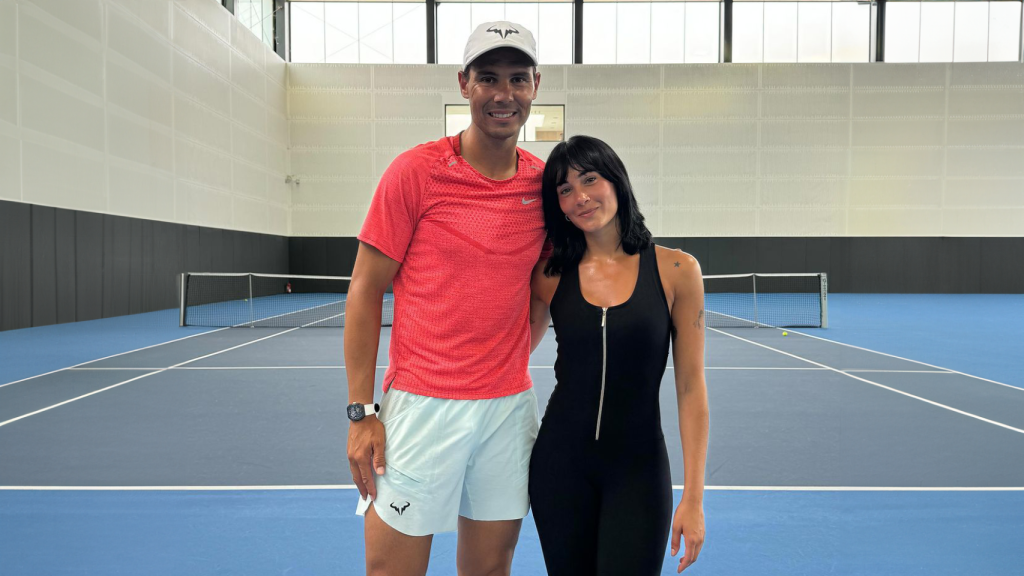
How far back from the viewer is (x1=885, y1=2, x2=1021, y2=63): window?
22172 millimetres

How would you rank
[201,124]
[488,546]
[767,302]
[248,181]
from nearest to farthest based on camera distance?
[488,546], [201,124], [767,302], [248,181]

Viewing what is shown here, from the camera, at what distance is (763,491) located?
3.53 m

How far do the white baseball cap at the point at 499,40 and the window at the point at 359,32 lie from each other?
73.1 ft

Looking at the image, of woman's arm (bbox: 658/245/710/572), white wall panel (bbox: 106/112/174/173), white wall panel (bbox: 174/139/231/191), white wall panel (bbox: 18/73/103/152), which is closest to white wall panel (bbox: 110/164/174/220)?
white wall panel (bbox: 106/112/174/173)

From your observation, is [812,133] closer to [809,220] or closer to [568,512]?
[809,220]

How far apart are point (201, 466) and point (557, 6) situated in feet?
69.5

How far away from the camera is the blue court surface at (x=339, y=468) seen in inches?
110

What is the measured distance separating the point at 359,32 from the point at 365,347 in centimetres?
2325

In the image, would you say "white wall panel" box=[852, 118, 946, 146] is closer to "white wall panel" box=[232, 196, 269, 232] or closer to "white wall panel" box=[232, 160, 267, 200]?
"white wall panel" box=[232, 160, 267, 200]

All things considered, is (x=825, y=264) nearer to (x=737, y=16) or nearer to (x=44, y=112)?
(x=737, y=16)

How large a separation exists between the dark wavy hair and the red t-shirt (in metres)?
0.13

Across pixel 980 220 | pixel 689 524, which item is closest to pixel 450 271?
pixel 689 524

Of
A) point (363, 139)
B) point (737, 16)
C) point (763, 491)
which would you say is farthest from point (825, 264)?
point (763, 491)

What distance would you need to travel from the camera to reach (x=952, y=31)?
22.4 meters
